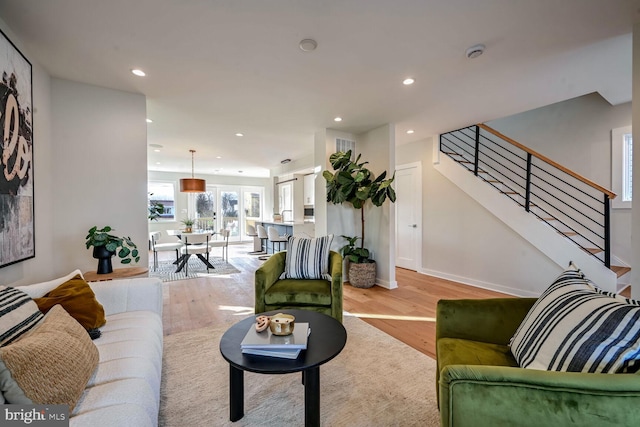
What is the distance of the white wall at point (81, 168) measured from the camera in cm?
250

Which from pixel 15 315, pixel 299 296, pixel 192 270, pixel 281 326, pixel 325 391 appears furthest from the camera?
pixel 192 270

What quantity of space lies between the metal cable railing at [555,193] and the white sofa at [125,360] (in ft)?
15.0

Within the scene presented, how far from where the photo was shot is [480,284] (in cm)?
426

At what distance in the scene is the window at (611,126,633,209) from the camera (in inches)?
139

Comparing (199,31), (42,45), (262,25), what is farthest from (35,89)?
(262,25)

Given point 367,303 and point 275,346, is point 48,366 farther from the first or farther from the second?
point 367,303

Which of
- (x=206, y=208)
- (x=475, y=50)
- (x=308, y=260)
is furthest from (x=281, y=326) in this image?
(x=206, y=208)

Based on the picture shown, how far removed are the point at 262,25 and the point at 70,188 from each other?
8.38 feet

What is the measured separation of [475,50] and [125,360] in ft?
10.7

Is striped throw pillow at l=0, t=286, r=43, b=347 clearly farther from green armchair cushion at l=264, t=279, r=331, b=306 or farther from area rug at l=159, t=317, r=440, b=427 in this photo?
green armchair cushion at l=264, t=279, r=331, b=306

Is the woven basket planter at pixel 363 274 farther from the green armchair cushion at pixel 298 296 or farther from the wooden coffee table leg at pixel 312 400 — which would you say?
the wooden coffee table leg at pixel 312 400

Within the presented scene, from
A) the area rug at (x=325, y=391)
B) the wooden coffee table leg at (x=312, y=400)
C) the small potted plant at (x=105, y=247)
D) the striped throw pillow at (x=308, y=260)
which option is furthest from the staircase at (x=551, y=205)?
the small potted plant at (x=105, y=247)

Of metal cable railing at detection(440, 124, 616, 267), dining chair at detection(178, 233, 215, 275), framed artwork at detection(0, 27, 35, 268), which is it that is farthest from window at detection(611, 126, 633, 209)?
framed artwork at detection(0, 27, 35, 268)

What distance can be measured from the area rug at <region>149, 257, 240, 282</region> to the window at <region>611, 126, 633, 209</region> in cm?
616
